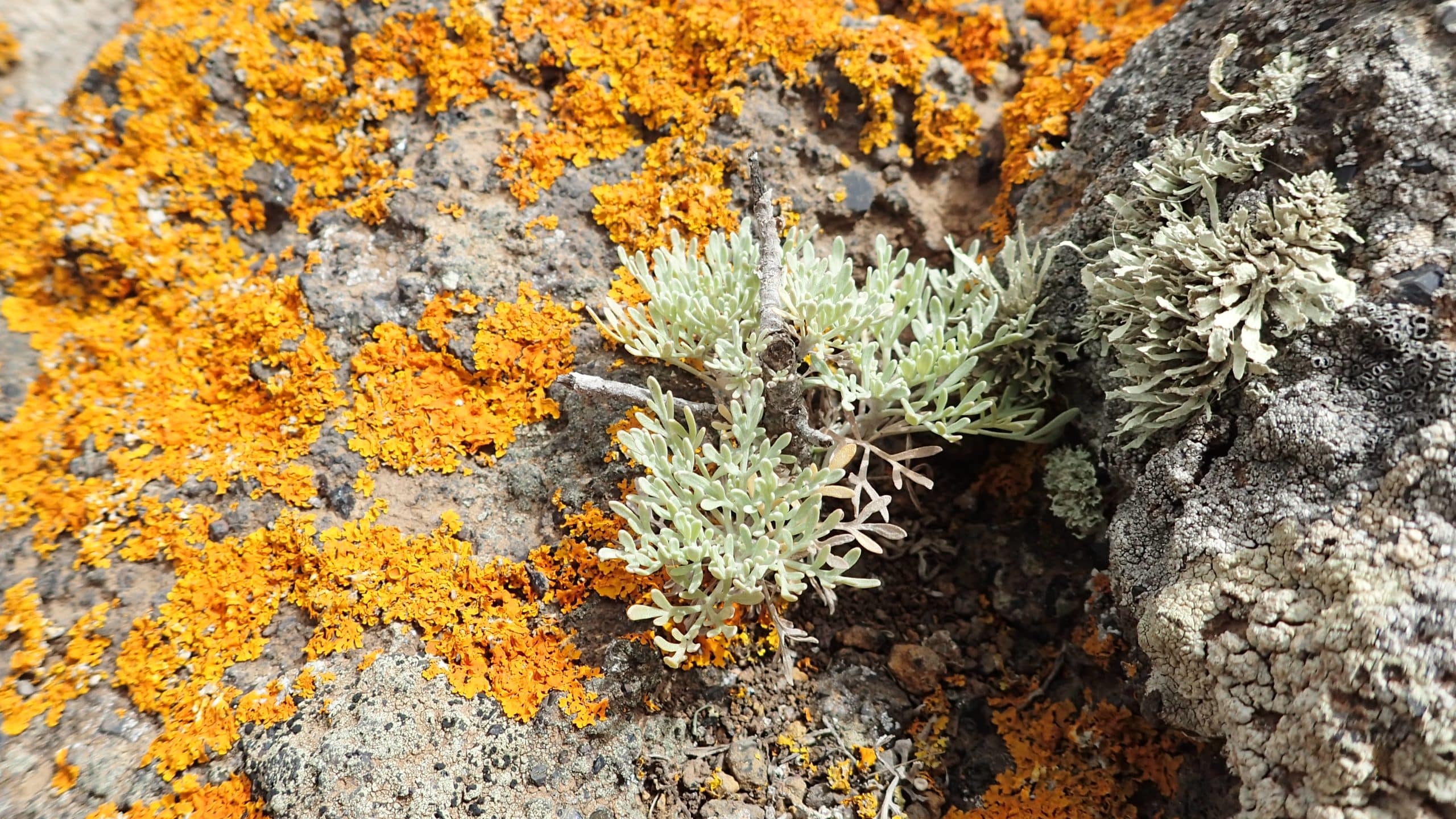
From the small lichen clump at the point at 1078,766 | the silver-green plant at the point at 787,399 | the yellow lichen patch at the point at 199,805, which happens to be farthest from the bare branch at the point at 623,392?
the yellow lichen patch at the point at 199,805

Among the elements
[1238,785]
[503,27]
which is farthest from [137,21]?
[1238,785]

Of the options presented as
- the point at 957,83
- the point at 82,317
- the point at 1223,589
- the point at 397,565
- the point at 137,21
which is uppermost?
the point at 957,83

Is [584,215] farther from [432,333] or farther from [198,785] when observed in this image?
[198,785]

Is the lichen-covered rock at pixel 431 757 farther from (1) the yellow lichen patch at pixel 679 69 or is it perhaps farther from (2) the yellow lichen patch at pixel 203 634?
(1) the yellow lichen patch at pixel 679 69

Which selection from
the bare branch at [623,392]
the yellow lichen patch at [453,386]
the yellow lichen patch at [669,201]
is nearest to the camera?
the bare branch at [623,392]

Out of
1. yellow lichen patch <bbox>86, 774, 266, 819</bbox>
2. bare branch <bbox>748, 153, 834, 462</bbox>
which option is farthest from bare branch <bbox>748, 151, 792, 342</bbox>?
yellow lichen patch <bbox>86, 774, 266, 819</bbox>

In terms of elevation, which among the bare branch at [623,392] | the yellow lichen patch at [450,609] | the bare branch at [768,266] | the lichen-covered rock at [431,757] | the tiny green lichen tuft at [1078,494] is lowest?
the lichen-covered rock at [431,757]

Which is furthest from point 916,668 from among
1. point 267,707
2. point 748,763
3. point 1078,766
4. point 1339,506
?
point 267,707

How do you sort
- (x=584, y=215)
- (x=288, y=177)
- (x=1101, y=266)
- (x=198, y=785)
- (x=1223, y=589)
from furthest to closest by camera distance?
(x=288, y=177) → (x=584, y=215) → (x=1101, y=266) → (x=198, y=785) → (x=1223, y=589)
